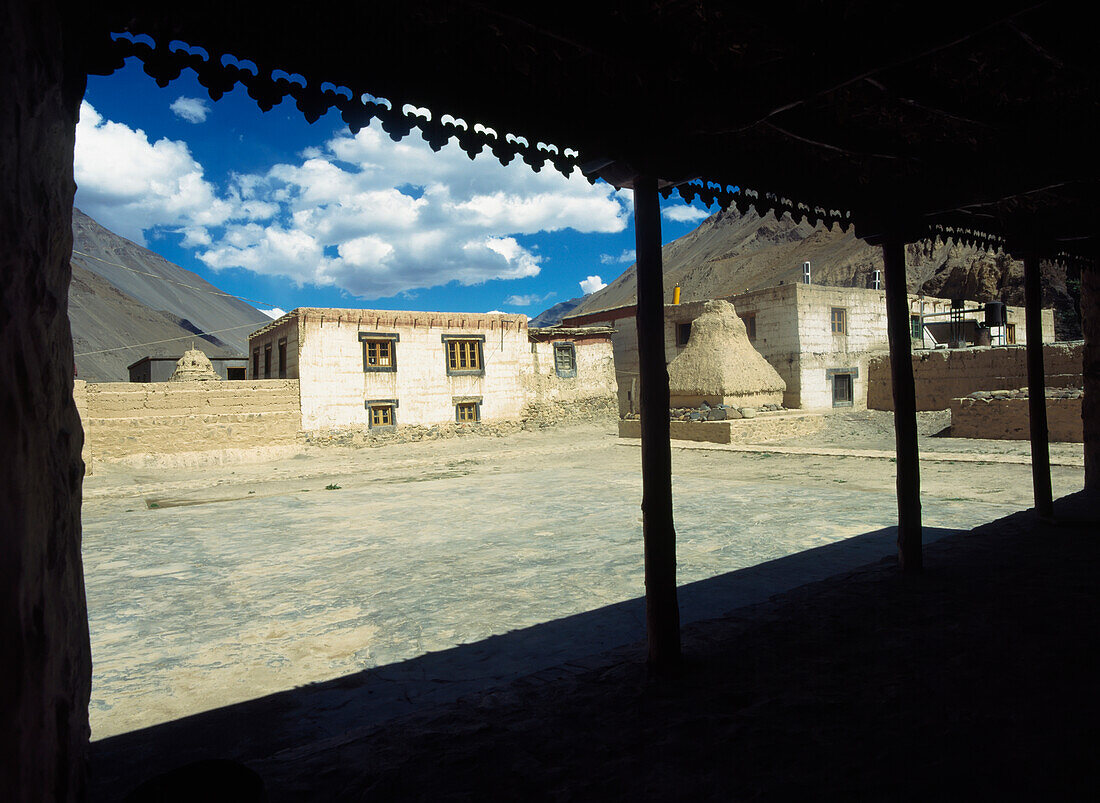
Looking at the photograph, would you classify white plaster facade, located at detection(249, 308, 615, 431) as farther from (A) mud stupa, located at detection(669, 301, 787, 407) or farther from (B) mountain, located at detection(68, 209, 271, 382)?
(A) mud stupa, located at detection(669, 301, 787, 407)

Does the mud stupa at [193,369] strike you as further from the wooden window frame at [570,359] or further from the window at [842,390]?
the window at [842,390]

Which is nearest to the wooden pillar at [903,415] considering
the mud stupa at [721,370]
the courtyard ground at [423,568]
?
the courtyard ground at [423,568]

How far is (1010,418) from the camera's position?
15.7 meters

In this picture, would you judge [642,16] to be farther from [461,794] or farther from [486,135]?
[461,794]

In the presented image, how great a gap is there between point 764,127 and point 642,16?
122 centimetres

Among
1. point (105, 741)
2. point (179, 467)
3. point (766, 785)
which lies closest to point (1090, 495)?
point (766, 785)

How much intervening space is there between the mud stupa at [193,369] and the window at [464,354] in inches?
318

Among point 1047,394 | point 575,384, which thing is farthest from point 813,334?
point 1047,394

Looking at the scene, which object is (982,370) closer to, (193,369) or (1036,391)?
(1036,391)

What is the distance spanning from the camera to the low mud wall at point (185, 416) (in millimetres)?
17047

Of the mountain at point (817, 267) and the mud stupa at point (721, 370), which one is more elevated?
the mountain at point (817, 267)

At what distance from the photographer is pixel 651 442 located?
337 centimetres

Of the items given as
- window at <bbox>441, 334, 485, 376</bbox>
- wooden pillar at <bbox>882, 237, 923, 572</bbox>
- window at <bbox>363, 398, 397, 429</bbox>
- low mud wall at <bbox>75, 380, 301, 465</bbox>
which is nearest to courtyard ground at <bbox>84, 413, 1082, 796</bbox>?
wooden pillar at <bbox>882, 237, 923, 572</bbox>

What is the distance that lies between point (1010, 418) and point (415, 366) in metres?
18.2
